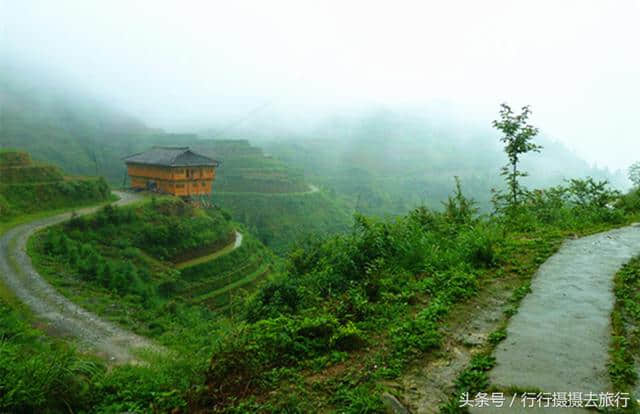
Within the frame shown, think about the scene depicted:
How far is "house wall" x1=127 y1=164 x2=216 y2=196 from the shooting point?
33.3 meters

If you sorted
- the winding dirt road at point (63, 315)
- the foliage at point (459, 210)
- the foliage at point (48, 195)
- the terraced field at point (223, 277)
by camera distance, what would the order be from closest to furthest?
the foliage at point (459, 210) → the winding dirt road at point (63, 315) → the foliage at point (48, 195) → the terraced field at point (223, 277)

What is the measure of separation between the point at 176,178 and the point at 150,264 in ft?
39.6

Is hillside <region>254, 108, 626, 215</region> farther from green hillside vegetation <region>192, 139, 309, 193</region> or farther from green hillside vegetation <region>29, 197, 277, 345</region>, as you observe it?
green hillside vegetation <region>29, 197, 277, 345</region>

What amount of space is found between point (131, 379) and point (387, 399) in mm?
2784

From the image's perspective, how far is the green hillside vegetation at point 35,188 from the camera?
2270 cm

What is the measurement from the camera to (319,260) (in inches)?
288

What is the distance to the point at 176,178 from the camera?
33.2 metres

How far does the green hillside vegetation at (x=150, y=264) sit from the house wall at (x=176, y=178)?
2572mm

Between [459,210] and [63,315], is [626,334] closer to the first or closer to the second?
[459,210]

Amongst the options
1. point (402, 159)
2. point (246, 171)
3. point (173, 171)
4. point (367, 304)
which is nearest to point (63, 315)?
point (367, 304)

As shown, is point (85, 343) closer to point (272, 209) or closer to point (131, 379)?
point (131, 379)

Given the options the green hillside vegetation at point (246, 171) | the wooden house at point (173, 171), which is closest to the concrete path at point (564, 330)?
the wooden house at point (173, 171)

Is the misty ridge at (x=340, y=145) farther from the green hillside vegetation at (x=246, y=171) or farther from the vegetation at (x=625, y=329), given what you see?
the vegetation at (x=625, y=329)

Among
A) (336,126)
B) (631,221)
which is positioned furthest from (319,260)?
(336,126)
